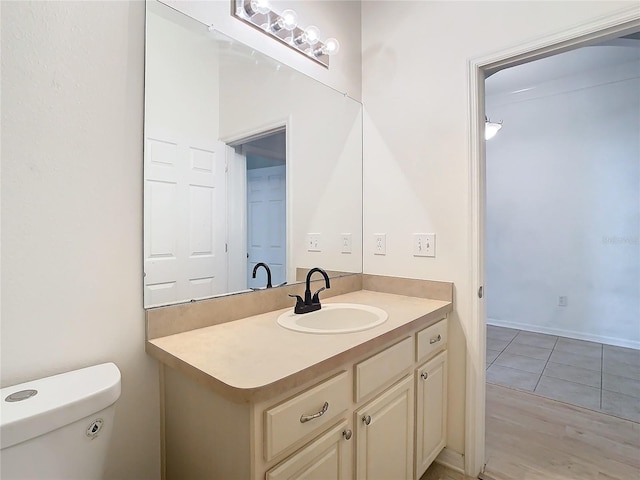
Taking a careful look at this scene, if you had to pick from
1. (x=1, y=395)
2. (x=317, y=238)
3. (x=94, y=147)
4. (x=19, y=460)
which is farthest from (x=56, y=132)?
(x=317, y=238)

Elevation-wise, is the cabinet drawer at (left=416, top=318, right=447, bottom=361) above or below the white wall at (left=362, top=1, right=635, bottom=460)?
below

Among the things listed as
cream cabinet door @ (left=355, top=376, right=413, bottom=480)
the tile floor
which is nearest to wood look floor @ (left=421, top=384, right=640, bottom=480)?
the tile floor

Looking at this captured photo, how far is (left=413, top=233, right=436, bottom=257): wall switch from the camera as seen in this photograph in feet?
5.65

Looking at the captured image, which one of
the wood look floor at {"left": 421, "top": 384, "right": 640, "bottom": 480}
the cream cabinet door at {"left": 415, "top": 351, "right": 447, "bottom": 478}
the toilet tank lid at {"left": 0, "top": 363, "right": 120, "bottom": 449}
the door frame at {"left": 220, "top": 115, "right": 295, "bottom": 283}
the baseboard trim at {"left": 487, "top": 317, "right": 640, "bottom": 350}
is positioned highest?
the door frame at {"left": 220, "top": 115, "right": 295, "bottom": 283}

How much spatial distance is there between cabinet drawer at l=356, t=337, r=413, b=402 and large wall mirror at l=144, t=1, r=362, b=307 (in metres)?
0.62

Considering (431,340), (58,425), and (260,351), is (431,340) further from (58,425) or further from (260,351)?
(58,425)

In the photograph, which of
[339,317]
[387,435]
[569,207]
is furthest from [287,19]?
[569,207]

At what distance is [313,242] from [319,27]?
1.15 metres

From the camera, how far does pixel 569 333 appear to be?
3529mm

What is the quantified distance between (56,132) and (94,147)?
0.31 ft

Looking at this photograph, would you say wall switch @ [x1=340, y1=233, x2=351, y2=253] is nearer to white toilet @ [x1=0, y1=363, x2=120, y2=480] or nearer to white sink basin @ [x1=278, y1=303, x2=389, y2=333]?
white sink basin @ [x1=278, y1=303, x2=389, y2=333]

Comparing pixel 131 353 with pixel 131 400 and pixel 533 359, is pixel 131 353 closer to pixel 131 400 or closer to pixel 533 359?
pixel 131 400

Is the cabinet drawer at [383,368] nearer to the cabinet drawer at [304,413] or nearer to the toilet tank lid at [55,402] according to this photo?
the cabinet drawer at [304,413]

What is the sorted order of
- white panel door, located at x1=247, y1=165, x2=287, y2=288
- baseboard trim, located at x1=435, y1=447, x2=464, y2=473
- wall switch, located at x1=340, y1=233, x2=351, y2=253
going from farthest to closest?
wall switch, located at x1=340, y1=233, x2=351, y2=253 < baseboard trim, located at x1=435, y1=447, x2=464, y2=473 < white panel door, located at x1=247, y1=165, x2=287, y2=288
